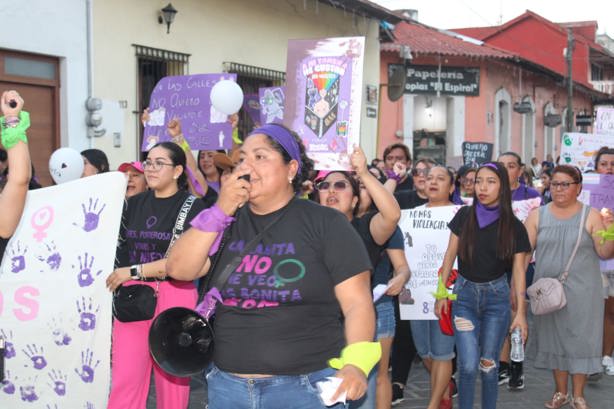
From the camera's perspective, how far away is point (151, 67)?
1283 centimetres

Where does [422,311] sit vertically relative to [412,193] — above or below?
below

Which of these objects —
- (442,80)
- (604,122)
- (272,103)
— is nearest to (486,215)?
(272,103)

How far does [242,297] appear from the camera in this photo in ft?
10.5

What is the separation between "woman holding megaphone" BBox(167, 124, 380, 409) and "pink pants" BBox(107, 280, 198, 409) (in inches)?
72.7

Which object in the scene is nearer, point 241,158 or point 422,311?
point 241,158

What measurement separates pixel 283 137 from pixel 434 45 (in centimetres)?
2464

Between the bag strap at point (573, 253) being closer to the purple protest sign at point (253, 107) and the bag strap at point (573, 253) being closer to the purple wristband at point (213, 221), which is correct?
the purple wristband at point (213, 221)

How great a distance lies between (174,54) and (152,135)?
546cm

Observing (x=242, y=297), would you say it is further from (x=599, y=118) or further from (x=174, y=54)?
(x=174, y=54)

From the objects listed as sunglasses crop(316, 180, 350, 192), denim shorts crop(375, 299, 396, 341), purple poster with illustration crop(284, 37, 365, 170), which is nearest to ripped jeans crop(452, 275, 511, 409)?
denim shorts crop(375, 299, 396, 341)

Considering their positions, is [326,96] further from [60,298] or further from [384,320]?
[60,298]

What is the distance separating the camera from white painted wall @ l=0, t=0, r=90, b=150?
10023mm

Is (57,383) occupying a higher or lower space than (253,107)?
lower

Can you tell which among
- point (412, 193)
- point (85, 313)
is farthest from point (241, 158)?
point (412, 193)
